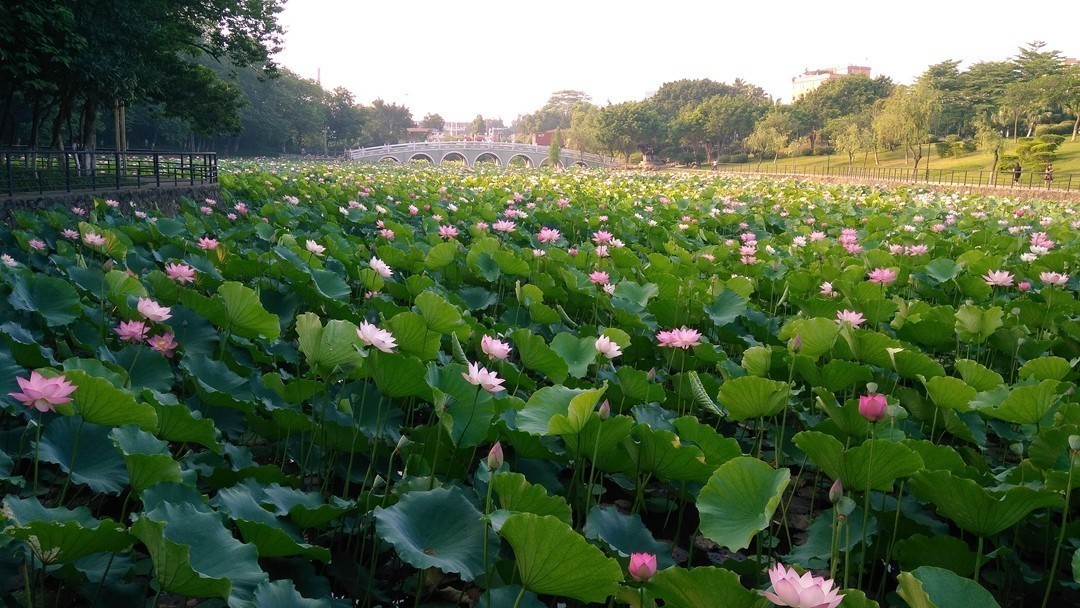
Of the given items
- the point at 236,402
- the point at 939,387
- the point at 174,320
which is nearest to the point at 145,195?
the point at 174,320

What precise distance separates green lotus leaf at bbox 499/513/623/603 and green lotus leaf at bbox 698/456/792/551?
0.35 m

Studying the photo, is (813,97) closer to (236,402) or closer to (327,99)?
(327,99)

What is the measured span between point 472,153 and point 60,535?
203 ft

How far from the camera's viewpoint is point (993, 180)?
80.1 ft

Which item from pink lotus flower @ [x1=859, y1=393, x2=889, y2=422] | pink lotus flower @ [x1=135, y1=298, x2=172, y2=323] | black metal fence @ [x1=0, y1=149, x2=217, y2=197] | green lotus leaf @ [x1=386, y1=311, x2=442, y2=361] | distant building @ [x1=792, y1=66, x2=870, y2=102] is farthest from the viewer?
distant building @ [x1=792, y1=66, x2=870, y2=102]

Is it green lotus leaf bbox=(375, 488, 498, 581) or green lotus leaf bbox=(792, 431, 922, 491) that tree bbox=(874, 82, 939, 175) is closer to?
green lotus leaf bbox=(792, 431, 922, 491)

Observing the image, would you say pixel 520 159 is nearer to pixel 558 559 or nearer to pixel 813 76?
pixel 558 559

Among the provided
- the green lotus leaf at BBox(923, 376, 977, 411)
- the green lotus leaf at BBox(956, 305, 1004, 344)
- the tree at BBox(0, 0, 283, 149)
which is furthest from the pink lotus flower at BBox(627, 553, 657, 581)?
the tree at BBox(0, 0, 283, 149)

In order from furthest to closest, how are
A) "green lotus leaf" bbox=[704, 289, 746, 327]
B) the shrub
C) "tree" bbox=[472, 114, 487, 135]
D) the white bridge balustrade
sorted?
"tree" bbox=[472, 114, 487, 135], the white bridge balustrade, the shrub, "green lotus leaf" bbox=[704, 289, 746, 327]

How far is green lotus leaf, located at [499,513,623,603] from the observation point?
3.53 feet

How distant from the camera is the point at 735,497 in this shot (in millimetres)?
1438

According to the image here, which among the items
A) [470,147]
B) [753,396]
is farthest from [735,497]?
[470,147]

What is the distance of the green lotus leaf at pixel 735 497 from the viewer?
140 cm

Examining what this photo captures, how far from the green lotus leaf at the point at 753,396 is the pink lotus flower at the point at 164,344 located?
5.16 ft
